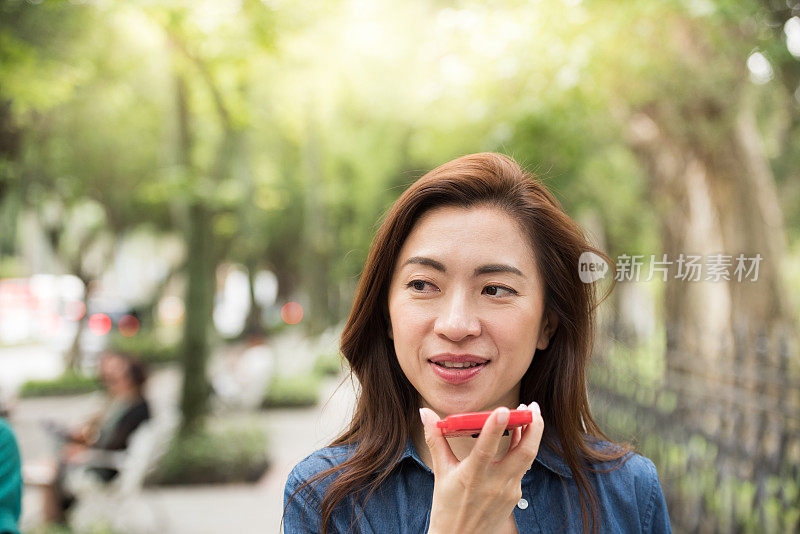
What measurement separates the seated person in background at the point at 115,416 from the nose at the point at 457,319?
16.8 feet

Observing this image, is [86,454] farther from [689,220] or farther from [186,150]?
[689,220]

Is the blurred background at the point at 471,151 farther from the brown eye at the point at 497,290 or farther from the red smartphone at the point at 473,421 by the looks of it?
the red smartphone at the point at 473,421

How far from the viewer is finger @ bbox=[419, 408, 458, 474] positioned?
47.6 inches

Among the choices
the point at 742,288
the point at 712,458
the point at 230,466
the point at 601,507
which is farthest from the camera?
the point at 230,466

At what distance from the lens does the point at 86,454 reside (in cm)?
561

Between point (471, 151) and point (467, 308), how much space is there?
26.4ft

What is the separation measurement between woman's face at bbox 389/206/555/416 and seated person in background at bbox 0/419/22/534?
1.47m

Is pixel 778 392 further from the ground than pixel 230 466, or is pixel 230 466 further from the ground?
pixel 778 392

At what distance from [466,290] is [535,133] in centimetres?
477

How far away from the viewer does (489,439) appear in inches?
44.6

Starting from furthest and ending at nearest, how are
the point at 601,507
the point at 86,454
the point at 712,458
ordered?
the point at 86,454, the point at 712,458, the point at 601,507

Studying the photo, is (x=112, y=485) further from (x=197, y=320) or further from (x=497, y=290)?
(x=497, y=290)

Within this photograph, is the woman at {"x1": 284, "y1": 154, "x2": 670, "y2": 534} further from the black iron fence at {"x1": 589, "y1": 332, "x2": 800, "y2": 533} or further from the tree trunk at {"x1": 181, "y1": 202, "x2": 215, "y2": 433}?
the tree trunk at {"x1": 181, "y1": 202, "x2": 215, "y2": 433}

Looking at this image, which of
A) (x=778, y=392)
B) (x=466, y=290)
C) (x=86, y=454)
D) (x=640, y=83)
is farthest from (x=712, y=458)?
(x=86, y=454)
